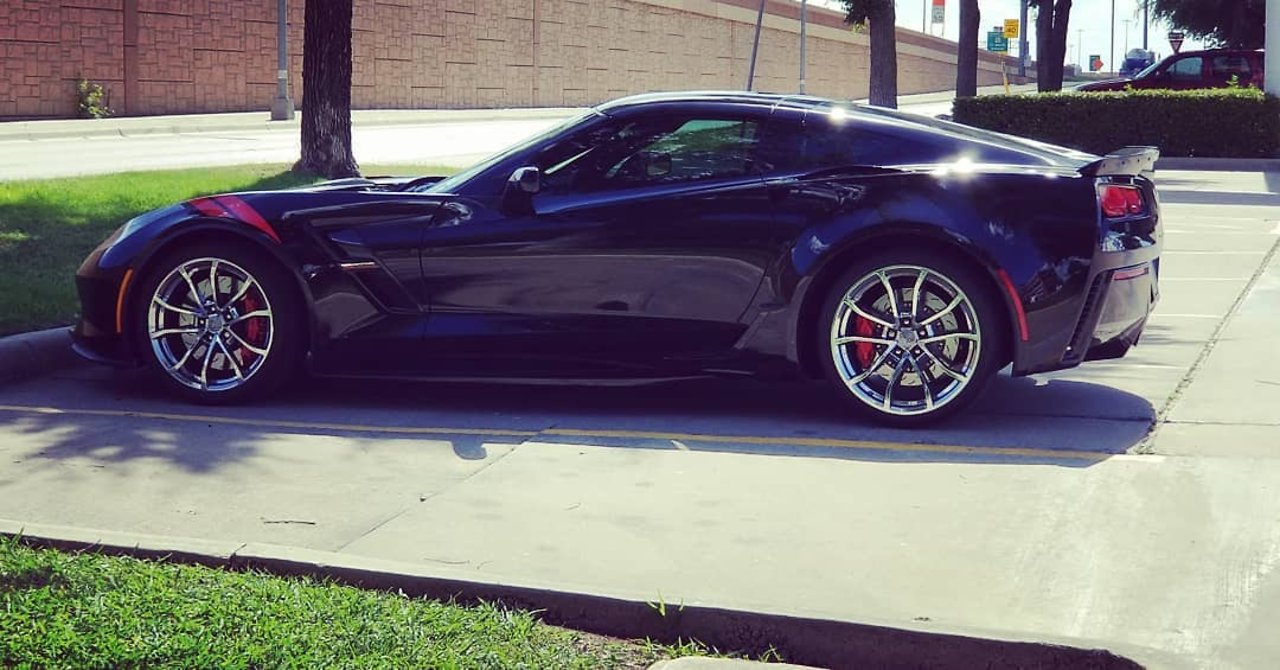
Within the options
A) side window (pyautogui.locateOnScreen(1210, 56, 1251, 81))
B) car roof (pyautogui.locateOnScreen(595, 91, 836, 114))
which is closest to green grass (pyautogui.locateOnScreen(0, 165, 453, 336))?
car roof (pyautogui.locateOnScreen(595, 91, 836, 114))

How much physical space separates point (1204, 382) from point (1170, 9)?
4865 centimetres

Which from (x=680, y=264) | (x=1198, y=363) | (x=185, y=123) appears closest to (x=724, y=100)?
(x=680, y=264)

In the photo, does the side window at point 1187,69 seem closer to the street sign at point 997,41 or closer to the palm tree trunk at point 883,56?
the palm tree trunk at point 883,56

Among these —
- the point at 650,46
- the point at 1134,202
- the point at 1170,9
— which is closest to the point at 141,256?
the point at 1134,202

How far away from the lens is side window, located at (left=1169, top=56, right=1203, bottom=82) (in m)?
33.7

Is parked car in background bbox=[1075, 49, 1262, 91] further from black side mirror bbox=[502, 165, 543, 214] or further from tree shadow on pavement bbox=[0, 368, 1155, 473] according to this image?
black side mirror bbox=[502, 165, 543, 214]

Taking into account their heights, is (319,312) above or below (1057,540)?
above

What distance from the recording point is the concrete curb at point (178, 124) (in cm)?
2961

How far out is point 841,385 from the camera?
6512mm

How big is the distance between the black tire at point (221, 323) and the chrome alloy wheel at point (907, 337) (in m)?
2.37

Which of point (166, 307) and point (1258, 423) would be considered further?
point (166, 307)

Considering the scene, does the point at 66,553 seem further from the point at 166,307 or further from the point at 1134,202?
the point at 1134,202

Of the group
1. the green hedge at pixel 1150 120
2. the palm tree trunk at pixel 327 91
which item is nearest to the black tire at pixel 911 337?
the palm tree trunk at pixel 327 91

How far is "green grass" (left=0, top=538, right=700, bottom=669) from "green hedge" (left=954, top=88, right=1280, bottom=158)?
72.2 ft
